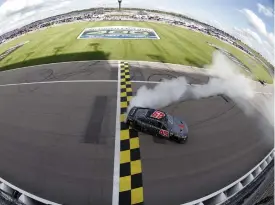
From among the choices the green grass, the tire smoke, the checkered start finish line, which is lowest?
the checkered start finish line

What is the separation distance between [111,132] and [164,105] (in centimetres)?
183

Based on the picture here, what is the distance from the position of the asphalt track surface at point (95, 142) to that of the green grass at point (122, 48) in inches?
11.6

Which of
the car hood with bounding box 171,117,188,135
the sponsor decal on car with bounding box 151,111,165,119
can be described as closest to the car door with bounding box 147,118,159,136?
the sponsor decal on car with bounding box 151,111,165,119

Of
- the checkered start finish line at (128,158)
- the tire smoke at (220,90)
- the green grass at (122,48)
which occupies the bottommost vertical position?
the checkered start finish line at (128,158)

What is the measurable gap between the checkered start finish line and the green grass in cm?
52

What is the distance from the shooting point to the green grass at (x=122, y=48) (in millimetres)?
6555

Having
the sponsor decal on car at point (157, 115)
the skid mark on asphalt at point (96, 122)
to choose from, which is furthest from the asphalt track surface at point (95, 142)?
the sponsor decal on car at point (157, 115)

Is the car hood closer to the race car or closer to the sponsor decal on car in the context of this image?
the race car

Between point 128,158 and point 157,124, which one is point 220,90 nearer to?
point 157,124

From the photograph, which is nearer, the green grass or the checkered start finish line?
the checkered start finish line

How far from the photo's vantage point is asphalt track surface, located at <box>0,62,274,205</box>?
5.20 m

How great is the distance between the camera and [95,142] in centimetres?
614

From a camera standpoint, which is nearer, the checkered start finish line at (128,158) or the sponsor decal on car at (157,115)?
the checkered start finish line at (128,158)

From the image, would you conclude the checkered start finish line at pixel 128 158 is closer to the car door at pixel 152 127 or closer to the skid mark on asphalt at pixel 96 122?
the car door at pixel 152 127
